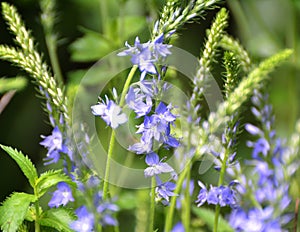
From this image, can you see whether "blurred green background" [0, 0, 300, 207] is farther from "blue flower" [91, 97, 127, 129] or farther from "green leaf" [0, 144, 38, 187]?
"blue flower" [91, 97, 127, 129]

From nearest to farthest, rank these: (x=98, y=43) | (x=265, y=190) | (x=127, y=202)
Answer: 1. (x=265, y=190)
2. (x=127, y=202)
3. (x=98, y=43)

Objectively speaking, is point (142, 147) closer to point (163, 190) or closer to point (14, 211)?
point (163, 190)

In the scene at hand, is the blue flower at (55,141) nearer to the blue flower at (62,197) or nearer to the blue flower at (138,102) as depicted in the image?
the blue flower at (62,197)

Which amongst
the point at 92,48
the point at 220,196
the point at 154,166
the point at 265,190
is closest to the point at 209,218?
the point at 265,190

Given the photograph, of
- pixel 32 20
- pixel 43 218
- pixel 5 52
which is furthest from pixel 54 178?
pixel 32 20

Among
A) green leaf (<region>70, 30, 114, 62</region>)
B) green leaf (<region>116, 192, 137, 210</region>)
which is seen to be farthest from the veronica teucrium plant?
green leaf (<region>70, 30, 114, 62</region>)
